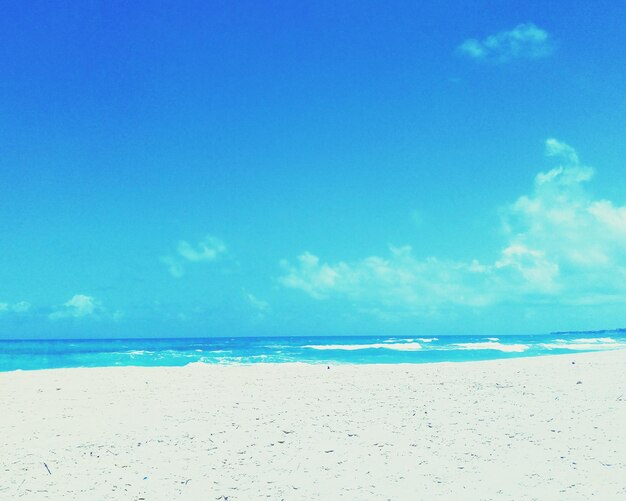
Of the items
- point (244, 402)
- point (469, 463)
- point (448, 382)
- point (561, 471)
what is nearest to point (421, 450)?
point (469, 463)

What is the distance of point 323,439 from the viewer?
8.30 meters

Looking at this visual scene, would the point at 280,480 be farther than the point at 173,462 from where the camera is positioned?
No

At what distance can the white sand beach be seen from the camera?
21.3ft

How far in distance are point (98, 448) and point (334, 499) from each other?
4.05 metres

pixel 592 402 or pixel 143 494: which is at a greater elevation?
pixel 592 402

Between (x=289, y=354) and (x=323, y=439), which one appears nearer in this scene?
(x=323, y=439)

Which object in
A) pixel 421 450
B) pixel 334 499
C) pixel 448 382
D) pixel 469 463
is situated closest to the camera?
pixel 334 499

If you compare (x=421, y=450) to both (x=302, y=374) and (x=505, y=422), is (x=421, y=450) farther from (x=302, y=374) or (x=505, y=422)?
(x=302, y=374)

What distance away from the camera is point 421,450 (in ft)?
25.2

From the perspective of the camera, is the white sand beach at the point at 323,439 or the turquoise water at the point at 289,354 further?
the turquoise water at the point at 289,354

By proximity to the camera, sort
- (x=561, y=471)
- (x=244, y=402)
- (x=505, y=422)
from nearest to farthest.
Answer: (x=561, y=471) < (x=505, y=422) < (x=244, y=402)

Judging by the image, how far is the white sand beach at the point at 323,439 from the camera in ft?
21.3

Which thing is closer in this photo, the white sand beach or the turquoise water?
the white sand beach

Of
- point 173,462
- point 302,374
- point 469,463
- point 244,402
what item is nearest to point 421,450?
point 469,463
